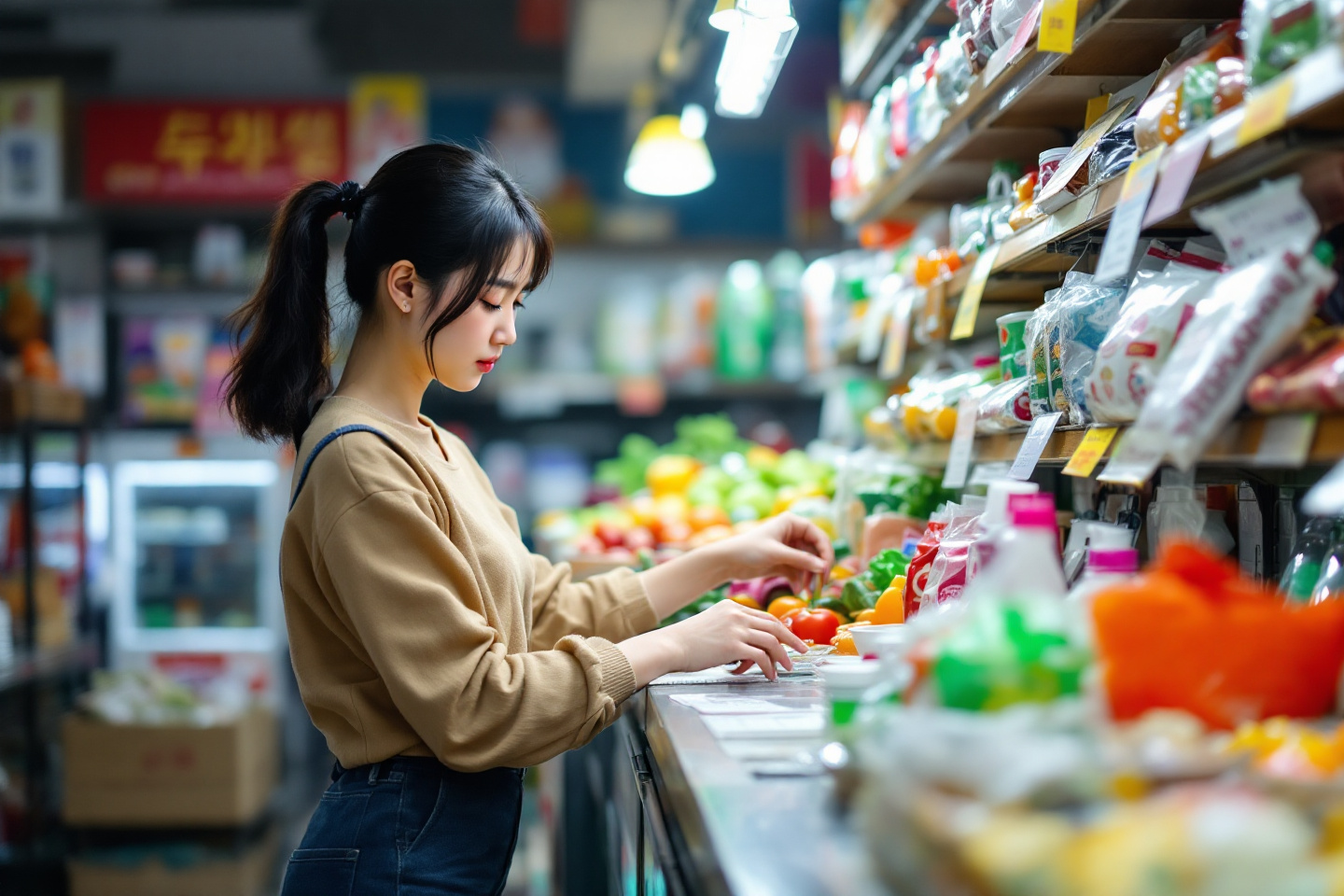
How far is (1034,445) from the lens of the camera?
153 cm

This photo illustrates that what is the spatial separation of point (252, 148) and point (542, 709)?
4683mm

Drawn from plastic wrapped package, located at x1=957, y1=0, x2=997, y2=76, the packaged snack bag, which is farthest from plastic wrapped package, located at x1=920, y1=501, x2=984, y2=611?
plastic wrapped package, located at x1=957, y1=0, x2=997, y2=76

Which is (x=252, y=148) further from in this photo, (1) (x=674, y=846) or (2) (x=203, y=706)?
(1) (x=674, y=846)

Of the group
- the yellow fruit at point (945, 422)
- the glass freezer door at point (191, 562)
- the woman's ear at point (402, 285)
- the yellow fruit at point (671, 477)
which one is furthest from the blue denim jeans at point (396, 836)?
the glass freezer door at point (191, 562)

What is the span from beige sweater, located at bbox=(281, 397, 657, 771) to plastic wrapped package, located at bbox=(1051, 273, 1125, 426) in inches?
26.8

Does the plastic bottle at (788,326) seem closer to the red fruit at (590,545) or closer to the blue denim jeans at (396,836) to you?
the red fruit at (590,545)

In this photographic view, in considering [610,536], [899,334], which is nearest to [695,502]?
[610,536]

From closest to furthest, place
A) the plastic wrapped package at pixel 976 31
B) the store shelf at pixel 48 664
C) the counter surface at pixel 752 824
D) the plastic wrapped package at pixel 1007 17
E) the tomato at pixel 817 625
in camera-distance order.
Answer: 1. the counter surface at pixel 752 824
2. the plastic wrapped package at pixel 1007 17
3. the plastic wrapped package at pixel 976 31
4. the tomato at pixel 817 625
5. the store shelf at pixel 48 664

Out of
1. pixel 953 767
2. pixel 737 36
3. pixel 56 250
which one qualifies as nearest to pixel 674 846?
pixel 953 767

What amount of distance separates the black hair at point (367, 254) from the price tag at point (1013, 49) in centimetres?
73

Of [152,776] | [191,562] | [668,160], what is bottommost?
[152,776]

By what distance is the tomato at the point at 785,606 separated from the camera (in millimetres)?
2062

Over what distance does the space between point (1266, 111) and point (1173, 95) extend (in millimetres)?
263

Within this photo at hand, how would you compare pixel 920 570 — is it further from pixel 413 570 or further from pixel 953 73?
pixel 953 73
